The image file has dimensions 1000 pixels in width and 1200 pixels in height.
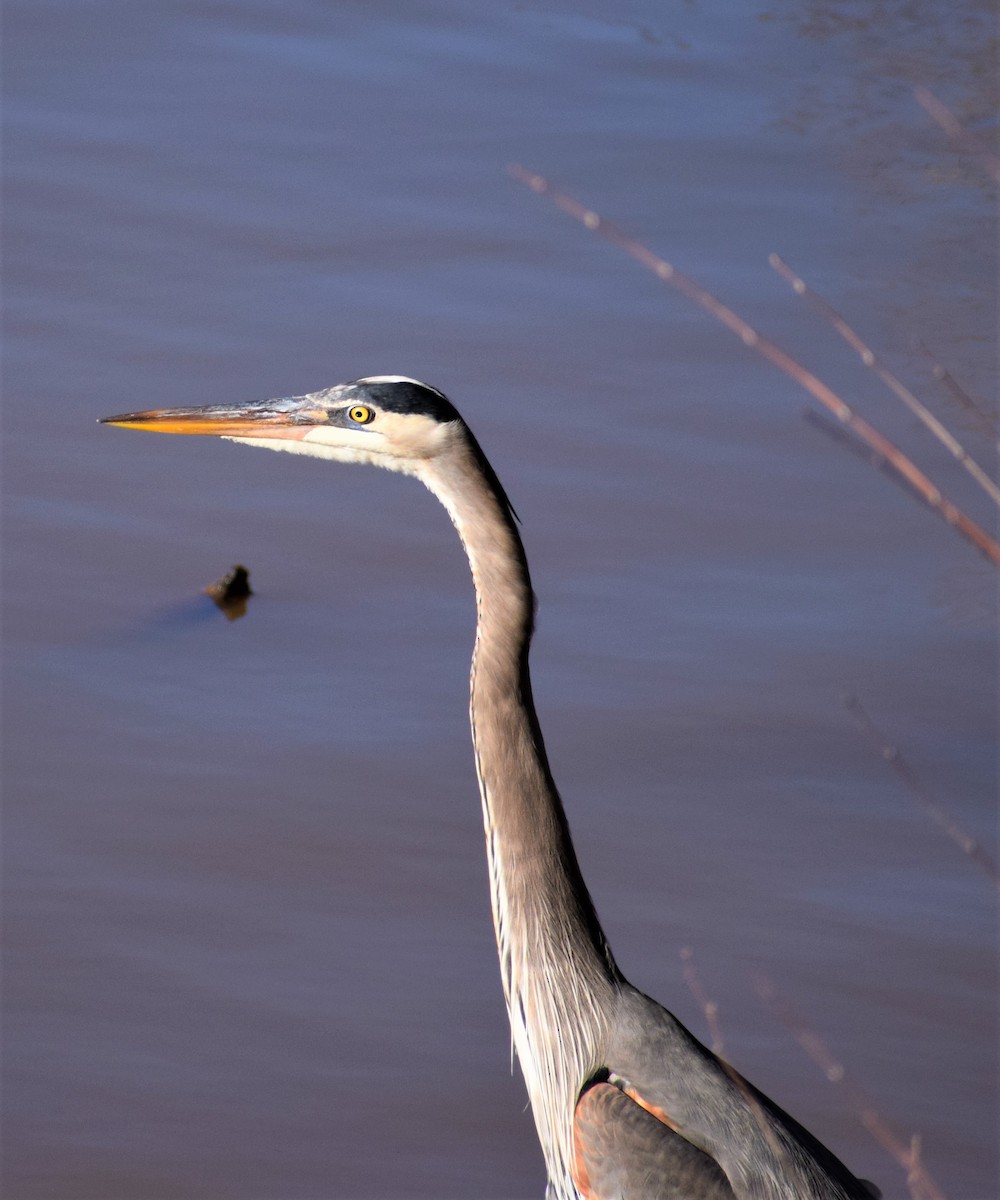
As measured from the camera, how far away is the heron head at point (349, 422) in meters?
2.79

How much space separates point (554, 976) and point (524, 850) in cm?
20

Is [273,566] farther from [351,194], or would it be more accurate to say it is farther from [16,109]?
[16,109]

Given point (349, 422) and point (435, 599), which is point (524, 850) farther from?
point (435, 599)

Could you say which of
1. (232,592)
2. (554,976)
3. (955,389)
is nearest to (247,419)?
(554,976)

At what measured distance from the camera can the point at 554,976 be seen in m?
2.83

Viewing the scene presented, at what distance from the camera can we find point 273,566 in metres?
5.14

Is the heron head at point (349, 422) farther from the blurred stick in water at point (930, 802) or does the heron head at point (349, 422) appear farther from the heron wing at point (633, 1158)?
the heron wing at point (633, 1158)

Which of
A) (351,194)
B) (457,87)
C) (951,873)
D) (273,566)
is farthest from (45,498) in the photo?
(457,87)

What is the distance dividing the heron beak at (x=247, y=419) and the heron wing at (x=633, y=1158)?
1.09 metres

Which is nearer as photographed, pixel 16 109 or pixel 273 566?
pixel 273 566

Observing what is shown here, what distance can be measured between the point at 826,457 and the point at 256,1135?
10.0ft

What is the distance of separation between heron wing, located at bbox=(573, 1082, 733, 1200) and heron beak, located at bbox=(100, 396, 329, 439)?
Result: 3.58ft

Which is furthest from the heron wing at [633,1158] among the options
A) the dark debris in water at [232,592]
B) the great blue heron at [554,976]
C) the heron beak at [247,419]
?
the dark debris in water at [232,592]

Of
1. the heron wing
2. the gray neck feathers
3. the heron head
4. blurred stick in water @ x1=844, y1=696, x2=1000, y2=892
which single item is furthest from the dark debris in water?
blurred stick in water @ x1=844, y1=696, x2=1000, y2=892
